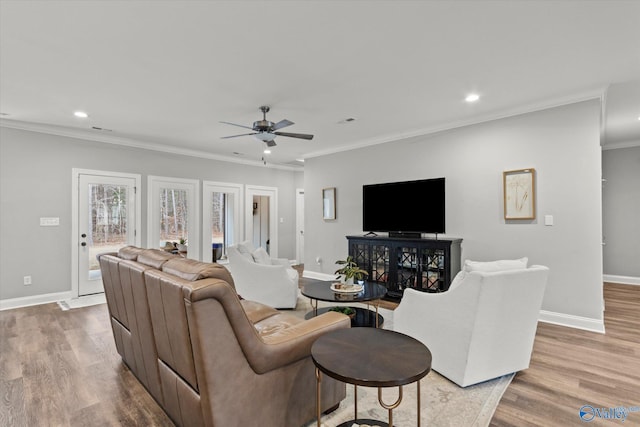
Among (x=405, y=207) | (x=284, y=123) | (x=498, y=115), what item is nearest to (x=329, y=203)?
(x=405, y=207)

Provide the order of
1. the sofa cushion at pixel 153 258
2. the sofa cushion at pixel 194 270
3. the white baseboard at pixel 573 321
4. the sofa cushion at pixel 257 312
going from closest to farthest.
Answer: the sofa cushion at pixel 194 270 → the sofa cushion at pixel 153 258 → the sofa cushion at pixel 257 312 → the white baseboard at pixel 573 321

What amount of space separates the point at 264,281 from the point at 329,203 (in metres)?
2.41

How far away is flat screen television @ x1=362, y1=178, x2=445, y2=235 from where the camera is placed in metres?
4.62

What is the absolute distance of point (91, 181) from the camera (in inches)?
200

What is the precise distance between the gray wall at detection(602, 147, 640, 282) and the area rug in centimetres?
525

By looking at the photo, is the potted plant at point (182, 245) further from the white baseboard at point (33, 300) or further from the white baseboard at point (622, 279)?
the white baseboard at point (622, 279)

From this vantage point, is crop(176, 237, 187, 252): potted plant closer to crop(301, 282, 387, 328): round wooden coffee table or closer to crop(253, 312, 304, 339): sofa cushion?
crop(301, 282, 387, 328): round wooden coffee table

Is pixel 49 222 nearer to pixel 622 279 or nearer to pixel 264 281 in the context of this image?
pixel 264 281

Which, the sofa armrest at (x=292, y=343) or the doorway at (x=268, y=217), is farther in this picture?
the doorway at (x=268, y=217)

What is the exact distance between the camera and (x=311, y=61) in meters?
2.74

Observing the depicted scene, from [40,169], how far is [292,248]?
5134 millimetres

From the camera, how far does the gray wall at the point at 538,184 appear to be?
11.4ft

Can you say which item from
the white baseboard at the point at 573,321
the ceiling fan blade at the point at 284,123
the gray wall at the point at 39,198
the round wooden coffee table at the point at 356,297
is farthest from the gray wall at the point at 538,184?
the gray wall at the point at 39,198

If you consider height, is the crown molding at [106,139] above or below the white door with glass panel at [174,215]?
above
